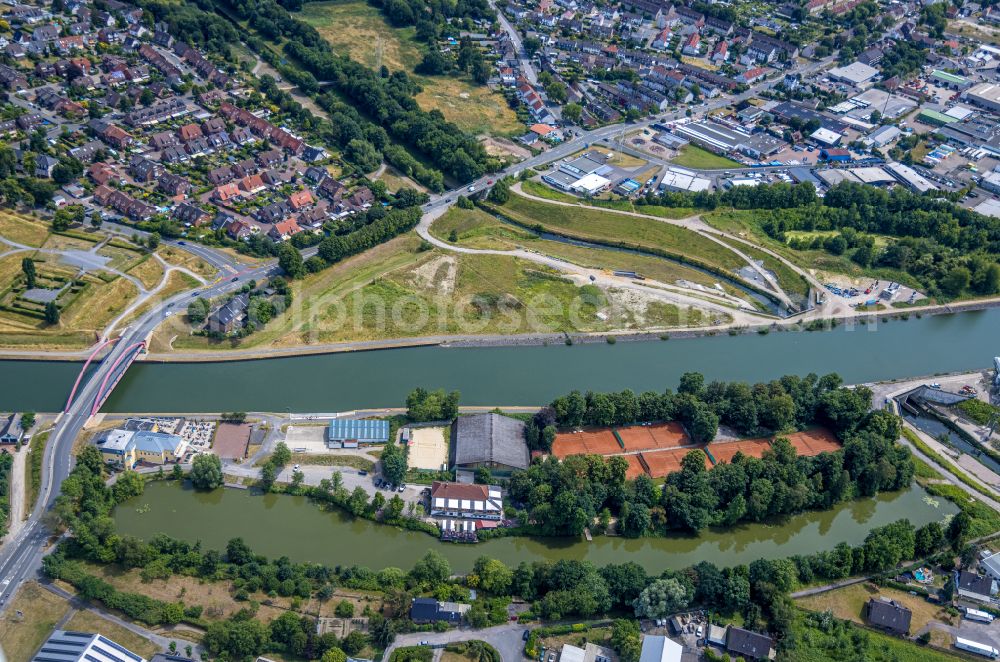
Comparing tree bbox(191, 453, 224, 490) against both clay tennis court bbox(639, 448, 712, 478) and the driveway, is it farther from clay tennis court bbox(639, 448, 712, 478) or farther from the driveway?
clay tennis court bbox(639, 448, 712, 478)

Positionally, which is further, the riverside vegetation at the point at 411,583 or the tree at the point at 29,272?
the tree at the point at 29,272

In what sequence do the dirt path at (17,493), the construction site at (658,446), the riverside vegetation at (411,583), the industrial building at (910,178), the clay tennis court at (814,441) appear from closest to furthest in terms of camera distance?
the riverside vegetation at (411,583) → the dirt path at (17,493) → the construction site at (658,446) → the clay tennis court at (814,441) → the industrial building at (910,178)

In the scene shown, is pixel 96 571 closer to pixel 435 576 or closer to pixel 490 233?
pixel 435 576

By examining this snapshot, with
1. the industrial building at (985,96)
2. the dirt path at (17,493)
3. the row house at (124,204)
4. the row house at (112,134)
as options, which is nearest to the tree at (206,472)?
the dirt path at (17,493)

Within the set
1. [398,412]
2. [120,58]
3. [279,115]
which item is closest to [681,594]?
[398,412]

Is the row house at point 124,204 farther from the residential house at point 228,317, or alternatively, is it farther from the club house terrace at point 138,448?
the club house terrace at point 138,448

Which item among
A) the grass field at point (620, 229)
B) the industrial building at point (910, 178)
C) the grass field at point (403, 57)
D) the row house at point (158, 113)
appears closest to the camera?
the grass field at point (620, 229)
